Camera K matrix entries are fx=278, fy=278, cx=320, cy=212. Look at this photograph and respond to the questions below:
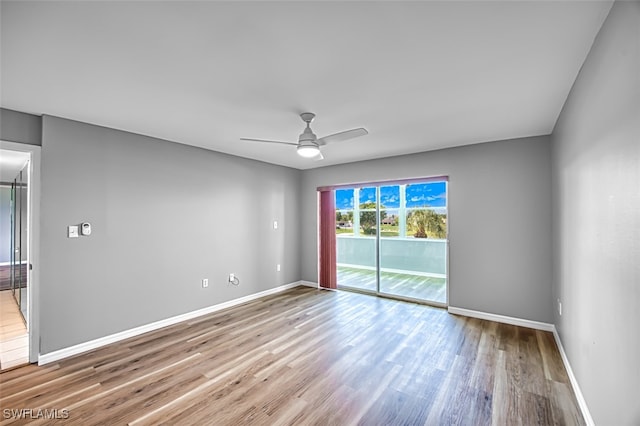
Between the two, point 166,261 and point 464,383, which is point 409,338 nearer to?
point 464,383

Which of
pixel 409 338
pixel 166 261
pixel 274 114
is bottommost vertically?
pixel 409 338

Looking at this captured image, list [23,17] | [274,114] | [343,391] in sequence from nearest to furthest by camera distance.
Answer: [23,17]
[343,391]
[274,114]

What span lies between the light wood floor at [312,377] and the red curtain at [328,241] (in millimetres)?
1832

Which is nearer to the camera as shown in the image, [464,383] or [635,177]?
[635,177]

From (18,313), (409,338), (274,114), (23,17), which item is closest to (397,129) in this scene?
(274,114)

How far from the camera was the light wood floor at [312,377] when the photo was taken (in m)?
2.04

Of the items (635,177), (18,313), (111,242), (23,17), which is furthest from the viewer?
(18,313)

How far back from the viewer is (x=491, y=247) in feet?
12.9

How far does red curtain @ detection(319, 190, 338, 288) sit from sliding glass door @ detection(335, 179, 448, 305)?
213 millimetres

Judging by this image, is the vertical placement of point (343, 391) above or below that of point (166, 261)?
below

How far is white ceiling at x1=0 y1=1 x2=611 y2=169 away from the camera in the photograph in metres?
1.45

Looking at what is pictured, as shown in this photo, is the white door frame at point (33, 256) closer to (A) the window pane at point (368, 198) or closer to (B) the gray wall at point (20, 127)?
(B) the gray wall at point (20, 127)

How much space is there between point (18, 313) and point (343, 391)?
202 inches
